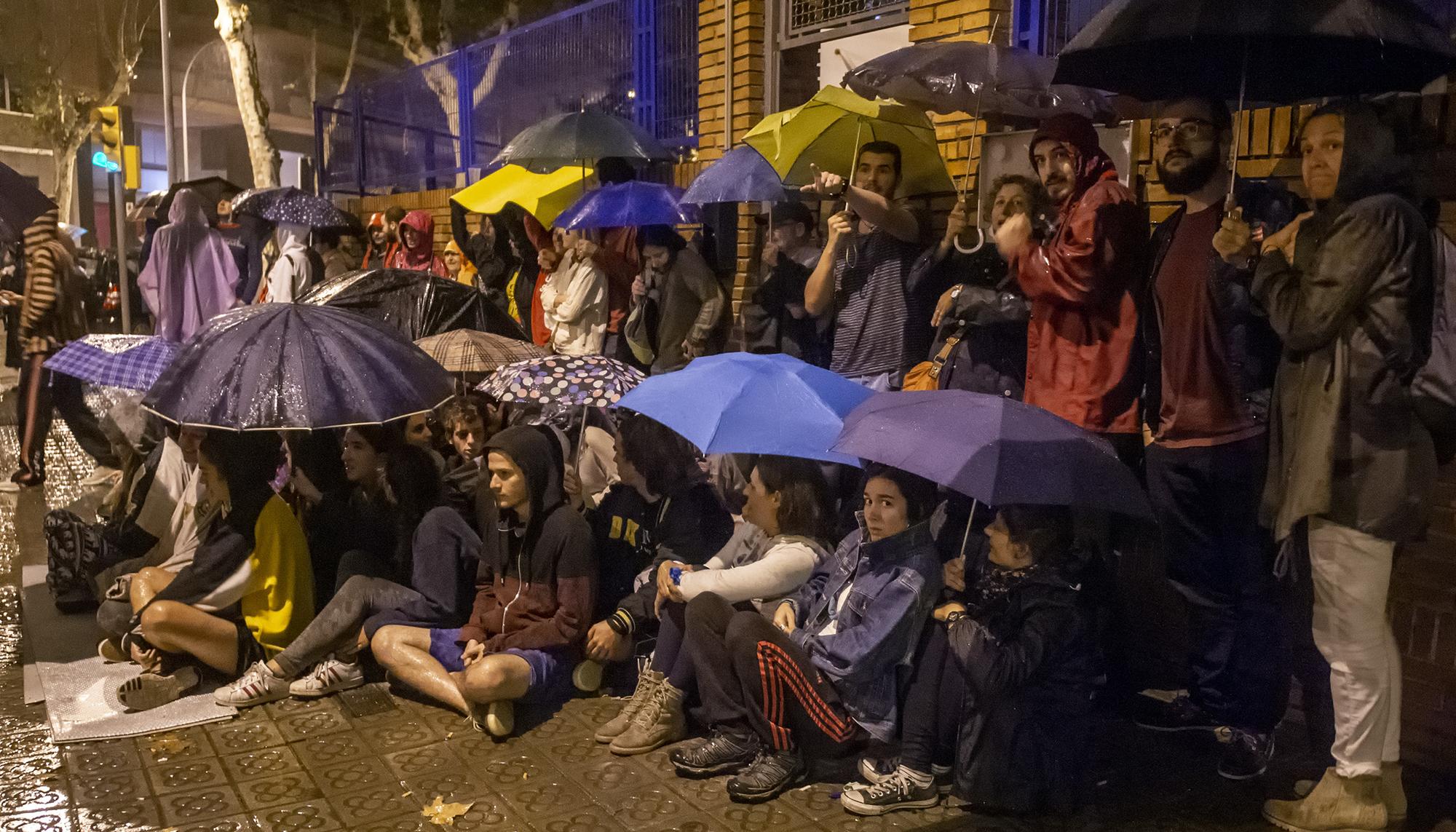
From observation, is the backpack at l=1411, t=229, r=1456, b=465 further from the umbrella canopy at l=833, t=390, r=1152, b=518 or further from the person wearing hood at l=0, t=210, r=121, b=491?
Result: the person wearing hood at l=0, t=210, r=121, b=491

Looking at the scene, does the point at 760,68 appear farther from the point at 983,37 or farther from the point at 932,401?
the point at 932,401

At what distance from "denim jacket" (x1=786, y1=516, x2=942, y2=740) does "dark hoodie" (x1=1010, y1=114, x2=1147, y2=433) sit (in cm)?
98

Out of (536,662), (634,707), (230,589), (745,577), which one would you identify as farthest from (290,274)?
(745,577)

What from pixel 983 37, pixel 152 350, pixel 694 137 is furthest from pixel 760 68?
pixel 152 350

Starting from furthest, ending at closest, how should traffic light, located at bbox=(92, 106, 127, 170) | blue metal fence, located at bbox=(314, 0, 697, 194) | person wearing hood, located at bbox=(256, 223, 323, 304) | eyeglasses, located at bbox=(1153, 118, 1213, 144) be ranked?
traffic light, located at bbox=(92, 106, 127, 170), blue metal fence, located at bbox=(314, 0, 697, 194), person wearing hood, located at bbox=(256, 223, 323, 304), eyeglasses, located at bbox=(1153, 118, 1213, 144)

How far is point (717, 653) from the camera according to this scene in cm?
479

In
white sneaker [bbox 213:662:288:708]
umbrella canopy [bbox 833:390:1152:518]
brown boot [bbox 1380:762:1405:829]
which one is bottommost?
white sneaker [bbox 213:662:288:708]

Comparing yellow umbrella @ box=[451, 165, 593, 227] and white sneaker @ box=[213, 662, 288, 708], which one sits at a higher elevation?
yellow umbrella @ box=[451, 165, 593, 227]

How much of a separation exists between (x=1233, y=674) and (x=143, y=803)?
4074mm

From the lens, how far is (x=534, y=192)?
9914mm

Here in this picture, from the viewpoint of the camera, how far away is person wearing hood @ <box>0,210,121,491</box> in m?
10.2

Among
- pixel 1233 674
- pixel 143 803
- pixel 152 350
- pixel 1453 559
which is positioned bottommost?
pixel 143 803

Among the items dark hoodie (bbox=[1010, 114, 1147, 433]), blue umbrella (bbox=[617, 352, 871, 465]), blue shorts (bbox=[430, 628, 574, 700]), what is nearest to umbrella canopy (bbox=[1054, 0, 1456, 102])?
dark hoodie (bbox=[1010, 114, 1147, 433])

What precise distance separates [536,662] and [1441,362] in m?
3.52
